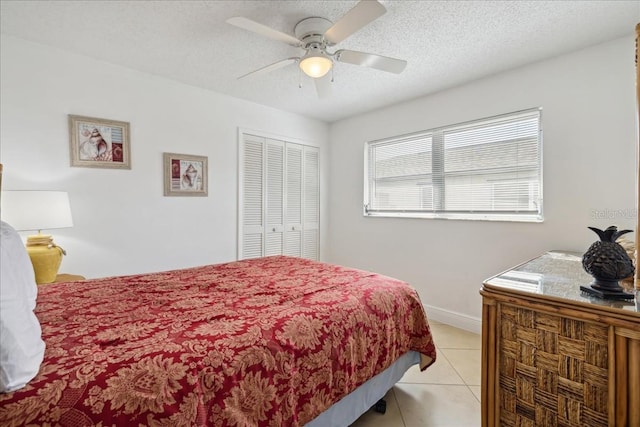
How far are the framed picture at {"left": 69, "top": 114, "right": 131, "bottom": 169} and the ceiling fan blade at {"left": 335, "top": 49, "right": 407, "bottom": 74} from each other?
6.81 ft

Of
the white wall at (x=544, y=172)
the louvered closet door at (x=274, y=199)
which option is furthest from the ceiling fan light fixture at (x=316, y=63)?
the louvered closet door at (x=274, y=199)

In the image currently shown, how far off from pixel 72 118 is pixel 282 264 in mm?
2114

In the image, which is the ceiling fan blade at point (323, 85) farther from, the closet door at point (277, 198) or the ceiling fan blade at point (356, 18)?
the closet door at point (277, 198)

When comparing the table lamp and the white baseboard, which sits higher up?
the table lamp

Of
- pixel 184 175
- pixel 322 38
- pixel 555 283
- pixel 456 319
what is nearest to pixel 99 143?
pixel 184 175

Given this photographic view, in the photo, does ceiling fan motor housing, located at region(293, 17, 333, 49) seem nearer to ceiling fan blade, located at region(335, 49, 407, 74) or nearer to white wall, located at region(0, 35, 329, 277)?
ceiling fan blade, located at region(335, 49, 407, 74)

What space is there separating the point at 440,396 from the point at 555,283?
1.19 m

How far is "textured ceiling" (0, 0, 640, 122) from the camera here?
188cm

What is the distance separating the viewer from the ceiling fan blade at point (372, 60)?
200 cm

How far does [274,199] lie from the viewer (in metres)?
3.89

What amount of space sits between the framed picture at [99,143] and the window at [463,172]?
276 cm

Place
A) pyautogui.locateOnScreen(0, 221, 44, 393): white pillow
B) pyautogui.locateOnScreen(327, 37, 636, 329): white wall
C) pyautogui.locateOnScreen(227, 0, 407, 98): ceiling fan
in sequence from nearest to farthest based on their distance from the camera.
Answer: pyautogui.locateOnScreen(0, 221, 44, 393): white pillow, pyautogui.locateOnScreen(227, 0, 407, 98): ceiling fan, pyautogui.locateOnScreen(327, 37, 636, 329): white wall

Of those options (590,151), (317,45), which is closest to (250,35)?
(317,45)

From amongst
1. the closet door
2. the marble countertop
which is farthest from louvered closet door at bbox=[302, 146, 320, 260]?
the marble countertop
